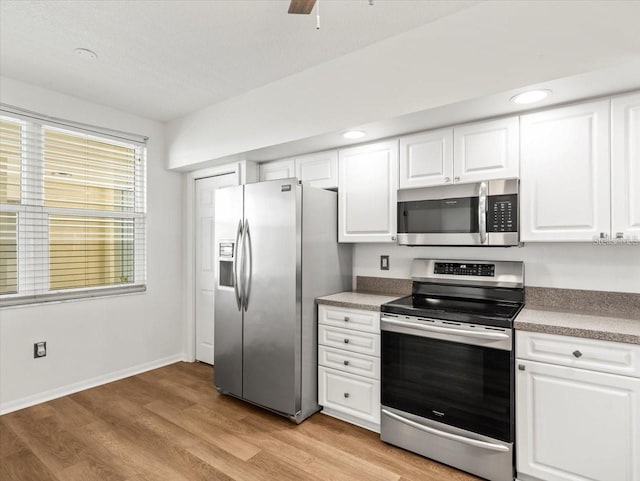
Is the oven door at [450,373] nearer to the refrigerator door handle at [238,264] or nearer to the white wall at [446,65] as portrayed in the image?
the refrigerator door handle at [238,264]

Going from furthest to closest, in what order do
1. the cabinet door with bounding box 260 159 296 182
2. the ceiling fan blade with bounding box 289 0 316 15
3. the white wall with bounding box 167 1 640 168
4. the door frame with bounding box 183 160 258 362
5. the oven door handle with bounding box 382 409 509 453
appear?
the door frame with bounding box 183 160 258 362 < the cabinet door with bounding box 260 159 296 182 < the oven door handle with bounding box 382 409 509 453 < the white wall with bounding box 167 1 640 168 < the ceiling fan blade with bounding box 289 0 316 15

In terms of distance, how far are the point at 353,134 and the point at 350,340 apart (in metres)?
1.49

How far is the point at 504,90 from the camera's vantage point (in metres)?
1.86

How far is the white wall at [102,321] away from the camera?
9.44 feet

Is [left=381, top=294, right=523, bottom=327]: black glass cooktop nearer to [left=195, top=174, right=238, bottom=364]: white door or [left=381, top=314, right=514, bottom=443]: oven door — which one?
[left=381, top=314, right=514, bottom=443]: oven door

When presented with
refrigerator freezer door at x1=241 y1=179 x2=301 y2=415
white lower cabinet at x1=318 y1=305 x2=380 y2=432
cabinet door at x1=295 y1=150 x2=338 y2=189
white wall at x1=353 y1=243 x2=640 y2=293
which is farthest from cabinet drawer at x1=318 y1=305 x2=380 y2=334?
cabinet door at x1=295 y1=150 x2=338 y2=189

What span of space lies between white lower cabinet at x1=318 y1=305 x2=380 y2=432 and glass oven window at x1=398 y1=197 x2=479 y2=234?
0.69m

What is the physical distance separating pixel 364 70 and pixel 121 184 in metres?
2.65

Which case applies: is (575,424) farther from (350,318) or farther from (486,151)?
(486,151)

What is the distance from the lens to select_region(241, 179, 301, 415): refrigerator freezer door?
8.45 ft

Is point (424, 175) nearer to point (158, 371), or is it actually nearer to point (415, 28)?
point (415, 28)

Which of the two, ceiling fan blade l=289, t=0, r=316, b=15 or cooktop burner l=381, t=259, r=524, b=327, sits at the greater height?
ceiling fan blade l=289, t=0, r=316, b=15

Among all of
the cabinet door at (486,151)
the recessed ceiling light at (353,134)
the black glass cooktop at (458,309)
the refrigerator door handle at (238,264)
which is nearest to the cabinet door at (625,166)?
the cabinet door at (486,151)

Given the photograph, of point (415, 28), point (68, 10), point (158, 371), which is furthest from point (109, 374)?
point (415, 28)
